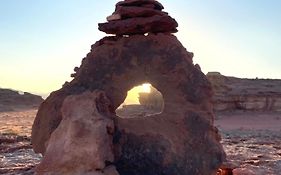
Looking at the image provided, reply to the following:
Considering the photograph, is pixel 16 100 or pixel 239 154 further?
pixel 16 100

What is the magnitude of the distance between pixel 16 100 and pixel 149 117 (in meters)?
36.3

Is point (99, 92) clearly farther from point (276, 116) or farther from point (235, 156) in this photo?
point (276, 116)

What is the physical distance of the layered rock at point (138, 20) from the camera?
7.05 metres

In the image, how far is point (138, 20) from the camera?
7.05m

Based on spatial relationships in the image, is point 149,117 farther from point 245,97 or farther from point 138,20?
point 245,97

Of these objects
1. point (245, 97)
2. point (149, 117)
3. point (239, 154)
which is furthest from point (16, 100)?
point (149, 117)

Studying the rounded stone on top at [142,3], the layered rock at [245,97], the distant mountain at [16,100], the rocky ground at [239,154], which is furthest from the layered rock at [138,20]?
the distant mountain at [16,100]

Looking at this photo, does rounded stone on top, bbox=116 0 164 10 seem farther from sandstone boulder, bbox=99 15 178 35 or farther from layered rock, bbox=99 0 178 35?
sandstone boulder, bbox=99 15 178 35

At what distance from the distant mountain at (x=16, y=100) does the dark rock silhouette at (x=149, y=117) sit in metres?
31.3

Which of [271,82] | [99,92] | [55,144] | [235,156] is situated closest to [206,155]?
[99,92]

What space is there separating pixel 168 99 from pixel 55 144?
2190 millimetres

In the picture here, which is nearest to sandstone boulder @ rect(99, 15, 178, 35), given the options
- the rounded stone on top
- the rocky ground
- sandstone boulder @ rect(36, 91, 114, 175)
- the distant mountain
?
the rounded stone on top

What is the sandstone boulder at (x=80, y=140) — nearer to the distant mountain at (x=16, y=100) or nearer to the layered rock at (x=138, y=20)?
the layered rock at (x=138, y=20)

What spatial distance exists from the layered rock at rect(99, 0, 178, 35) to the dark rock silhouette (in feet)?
0.15
